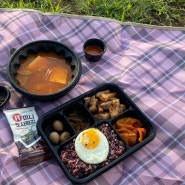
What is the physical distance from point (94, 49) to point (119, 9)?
0.69 meters

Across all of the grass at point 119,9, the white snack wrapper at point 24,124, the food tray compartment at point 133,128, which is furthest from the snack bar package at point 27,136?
the grass at point 119,9

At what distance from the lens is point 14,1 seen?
301 centimetres

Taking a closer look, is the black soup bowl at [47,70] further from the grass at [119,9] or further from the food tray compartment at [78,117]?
the grass at [119,9]

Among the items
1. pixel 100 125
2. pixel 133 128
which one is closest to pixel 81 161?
pixel 100 125

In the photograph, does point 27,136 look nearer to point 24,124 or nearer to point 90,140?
point 24,124

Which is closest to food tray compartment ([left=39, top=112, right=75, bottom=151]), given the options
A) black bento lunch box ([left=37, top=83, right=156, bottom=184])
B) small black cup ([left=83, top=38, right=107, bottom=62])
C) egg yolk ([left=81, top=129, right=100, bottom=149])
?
black bento lunch box ([left=37, top=83, right=156, bottom=184])

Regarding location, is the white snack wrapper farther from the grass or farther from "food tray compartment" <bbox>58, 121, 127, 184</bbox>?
the grass

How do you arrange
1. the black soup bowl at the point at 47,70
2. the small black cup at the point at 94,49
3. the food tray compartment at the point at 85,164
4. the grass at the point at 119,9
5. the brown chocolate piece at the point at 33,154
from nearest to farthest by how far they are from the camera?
the food tray compartment at the point at 85,164
the brown chocolate piece at the point at 33,154
the black soup bowl at the point at 47,70
the small black cup at the point at 94,49
the grass at the point at 119,9

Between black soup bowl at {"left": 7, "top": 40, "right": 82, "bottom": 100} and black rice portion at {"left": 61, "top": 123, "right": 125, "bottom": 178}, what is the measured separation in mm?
329

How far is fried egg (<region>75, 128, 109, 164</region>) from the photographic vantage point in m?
1.85

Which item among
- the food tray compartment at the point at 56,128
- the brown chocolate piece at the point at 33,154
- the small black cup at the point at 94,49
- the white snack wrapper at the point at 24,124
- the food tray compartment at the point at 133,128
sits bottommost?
the brown chocolate piece at the point at 33,154

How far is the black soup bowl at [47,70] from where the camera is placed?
2043 millimetres

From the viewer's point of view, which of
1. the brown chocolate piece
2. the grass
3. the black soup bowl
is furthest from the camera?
the grass

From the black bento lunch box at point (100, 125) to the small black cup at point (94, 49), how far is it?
0.30 m
